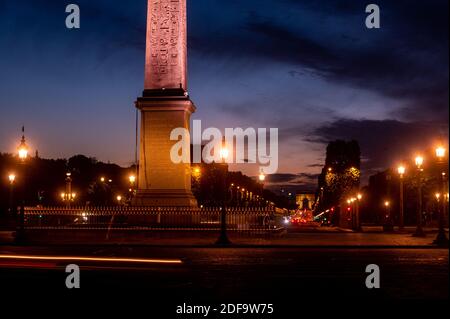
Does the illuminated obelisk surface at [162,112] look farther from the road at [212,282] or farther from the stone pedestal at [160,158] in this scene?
the road at [212,282]

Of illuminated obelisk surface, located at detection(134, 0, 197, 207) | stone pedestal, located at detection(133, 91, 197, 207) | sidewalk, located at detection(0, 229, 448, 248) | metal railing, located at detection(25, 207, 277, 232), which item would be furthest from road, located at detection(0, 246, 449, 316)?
illuminated obelisk surface, located at detection(134, 0, 197, 207)

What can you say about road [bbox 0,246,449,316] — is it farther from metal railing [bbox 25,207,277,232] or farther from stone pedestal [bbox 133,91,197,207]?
stone pedestal [bbox 133,91,197,207]

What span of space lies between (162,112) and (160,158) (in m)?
2.31

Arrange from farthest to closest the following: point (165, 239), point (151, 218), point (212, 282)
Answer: point (151, 218) < point (165, 239) < point (212, 282)

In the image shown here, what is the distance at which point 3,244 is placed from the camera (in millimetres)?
29750

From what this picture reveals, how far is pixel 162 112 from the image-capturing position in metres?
35.3

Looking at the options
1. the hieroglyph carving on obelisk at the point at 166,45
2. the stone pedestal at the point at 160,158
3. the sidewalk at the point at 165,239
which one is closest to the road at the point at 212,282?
the sidewalk at the point at 165,239

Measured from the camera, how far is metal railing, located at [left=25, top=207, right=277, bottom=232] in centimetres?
3347

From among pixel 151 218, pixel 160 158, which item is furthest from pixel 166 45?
pixel 151 218

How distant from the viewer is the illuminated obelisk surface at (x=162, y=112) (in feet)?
111

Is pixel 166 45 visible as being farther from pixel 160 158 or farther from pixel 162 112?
pixel 160 158
